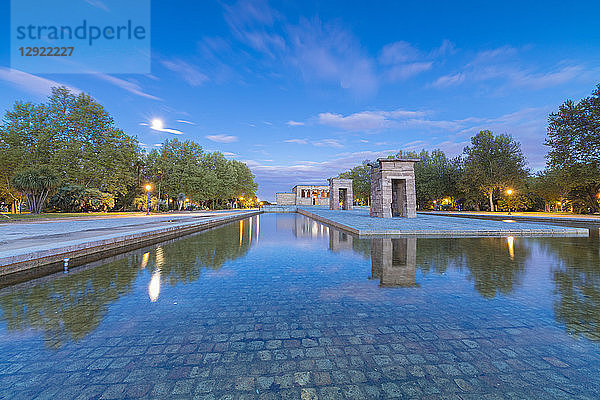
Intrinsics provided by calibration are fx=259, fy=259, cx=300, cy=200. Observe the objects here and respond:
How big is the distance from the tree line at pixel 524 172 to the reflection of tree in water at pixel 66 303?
20.4m

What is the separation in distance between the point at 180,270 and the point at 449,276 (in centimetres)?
681

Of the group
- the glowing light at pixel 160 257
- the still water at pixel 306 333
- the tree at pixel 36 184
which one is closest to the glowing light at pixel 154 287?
the still water at pixel 306 333

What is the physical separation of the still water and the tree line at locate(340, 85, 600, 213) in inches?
722

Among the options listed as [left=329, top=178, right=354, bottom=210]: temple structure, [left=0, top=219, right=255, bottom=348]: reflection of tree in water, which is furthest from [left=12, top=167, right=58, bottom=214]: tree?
[left=329, top=178, right=354, bottom=210]: temple structure

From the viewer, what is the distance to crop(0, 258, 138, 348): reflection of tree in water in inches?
145

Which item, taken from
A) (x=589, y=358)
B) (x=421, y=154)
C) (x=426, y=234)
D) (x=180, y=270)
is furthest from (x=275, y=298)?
(x=421, y=154)

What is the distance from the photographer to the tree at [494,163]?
121 feet

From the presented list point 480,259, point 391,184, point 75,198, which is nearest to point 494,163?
point 391,184

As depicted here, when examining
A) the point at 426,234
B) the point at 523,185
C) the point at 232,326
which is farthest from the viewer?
the point at 523,185

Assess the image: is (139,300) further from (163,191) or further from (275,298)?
(163,191)

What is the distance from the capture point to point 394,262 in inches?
297

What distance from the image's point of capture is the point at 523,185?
1529 inches

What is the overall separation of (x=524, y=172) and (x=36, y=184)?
2349 inches

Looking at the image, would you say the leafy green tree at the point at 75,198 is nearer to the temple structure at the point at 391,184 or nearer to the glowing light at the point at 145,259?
the glowing light at the point at 145,259
